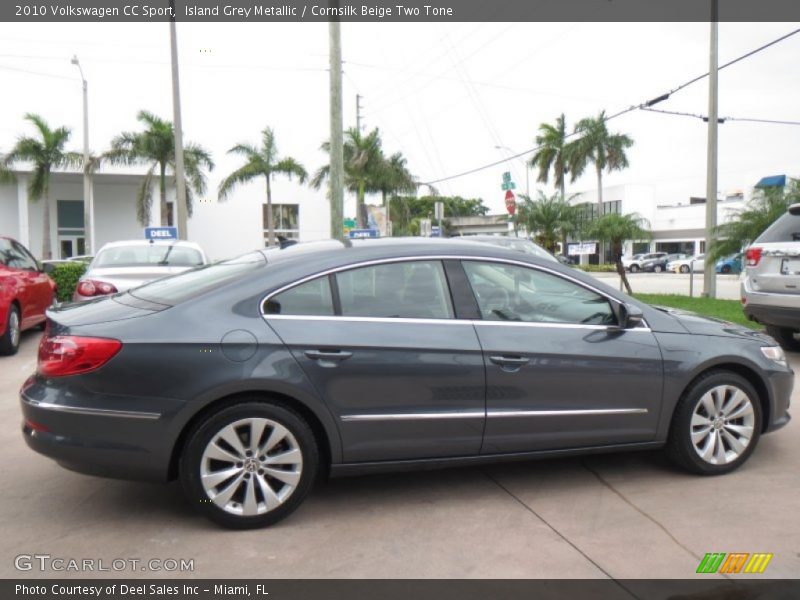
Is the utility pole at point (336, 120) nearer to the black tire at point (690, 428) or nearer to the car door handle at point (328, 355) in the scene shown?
the black tire at point (690, 428)

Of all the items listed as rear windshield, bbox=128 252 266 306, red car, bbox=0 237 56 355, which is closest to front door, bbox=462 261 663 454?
rear windshield, bbox=128 252 266 306

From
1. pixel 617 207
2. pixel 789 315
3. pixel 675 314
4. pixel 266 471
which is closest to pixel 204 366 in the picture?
pixel 266 471

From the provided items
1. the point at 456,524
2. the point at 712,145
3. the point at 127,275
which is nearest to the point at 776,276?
the point at 456,524

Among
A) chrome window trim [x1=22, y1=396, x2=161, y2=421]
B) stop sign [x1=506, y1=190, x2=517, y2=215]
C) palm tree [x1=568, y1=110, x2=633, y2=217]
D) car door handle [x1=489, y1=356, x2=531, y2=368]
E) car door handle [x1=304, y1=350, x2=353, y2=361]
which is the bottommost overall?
chrome window trim [x1=22, y1=396, x2=161, y2=421]

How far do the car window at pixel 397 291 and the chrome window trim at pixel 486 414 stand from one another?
553mm

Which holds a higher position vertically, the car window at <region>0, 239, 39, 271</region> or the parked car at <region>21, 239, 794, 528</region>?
the car window at <region>0, 239, 39, 271</region>

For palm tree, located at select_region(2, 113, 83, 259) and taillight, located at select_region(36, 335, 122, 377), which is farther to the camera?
palm tree, located at select_region(2, 113, 83, 259)

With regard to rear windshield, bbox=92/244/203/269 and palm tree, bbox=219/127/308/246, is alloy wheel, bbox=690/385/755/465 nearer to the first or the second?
rear windshield, bbox=92/244/203/269

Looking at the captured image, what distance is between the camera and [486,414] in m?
4.12

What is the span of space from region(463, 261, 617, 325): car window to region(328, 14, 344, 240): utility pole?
11.5m

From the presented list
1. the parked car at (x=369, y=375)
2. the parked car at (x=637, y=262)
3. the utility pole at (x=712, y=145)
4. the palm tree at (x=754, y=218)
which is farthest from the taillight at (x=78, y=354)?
the parked car at (x=637, y=262)

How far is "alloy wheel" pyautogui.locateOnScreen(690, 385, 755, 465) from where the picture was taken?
461 cm

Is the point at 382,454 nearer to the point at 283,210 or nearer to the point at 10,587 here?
the point at 10,587

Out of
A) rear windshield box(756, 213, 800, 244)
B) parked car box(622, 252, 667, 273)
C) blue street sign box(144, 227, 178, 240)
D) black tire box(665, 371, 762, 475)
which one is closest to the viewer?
black tire box(665, 371, 762, 475)
